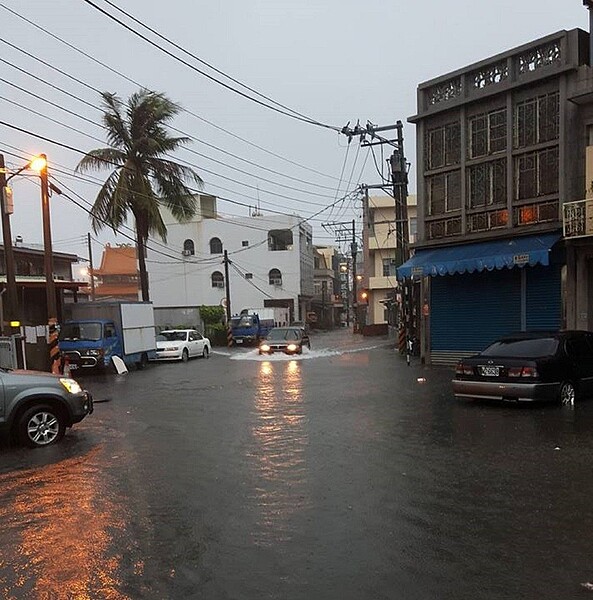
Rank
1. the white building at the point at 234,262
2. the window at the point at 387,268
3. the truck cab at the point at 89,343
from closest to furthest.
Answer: the truck cab at the point at 89,343 → the white building at the point at 234,262 → the window at the point at 387,268

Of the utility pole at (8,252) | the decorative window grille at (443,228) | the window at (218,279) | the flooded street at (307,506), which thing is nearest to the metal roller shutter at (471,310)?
the decorative window grille at (443,228)

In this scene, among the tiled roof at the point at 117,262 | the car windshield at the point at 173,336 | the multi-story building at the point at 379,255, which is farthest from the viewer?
the tiled roof at the point at 117,262

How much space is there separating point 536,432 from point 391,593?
6.11m

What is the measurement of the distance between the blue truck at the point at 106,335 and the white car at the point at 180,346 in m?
1.88

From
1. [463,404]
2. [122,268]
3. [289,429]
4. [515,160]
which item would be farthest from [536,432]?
[122,268]

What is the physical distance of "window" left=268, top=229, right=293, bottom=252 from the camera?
182 ft

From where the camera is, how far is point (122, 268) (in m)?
66.4

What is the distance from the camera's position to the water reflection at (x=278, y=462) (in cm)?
566

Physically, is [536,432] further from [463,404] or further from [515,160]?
[515,160]

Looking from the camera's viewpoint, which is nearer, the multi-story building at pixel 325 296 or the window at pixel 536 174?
the window at pixel 536 174

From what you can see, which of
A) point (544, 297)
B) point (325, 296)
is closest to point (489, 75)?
point (544, 297)

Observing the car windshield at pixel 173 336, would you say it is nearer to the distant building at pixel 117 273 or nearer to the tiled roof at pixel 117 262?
the distant building at pixel 117 273

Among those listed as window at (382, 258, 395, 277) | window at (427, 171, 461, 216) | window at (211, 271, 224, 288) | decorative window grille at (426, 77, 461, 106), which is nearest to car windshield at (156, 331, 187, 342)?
window at (427, 171, 461, 216)

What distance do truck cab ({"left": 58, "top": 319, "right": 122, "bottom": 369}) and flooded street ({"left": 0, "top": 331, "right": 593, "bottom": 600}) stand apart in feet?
33.8
